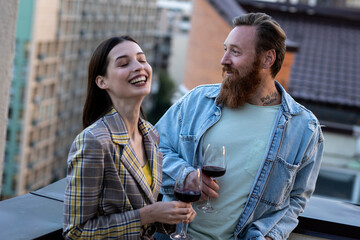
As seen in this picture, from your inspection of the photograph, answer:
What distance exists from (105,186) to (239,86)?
98 centimetres

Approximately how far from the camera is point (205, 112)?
2.85 m

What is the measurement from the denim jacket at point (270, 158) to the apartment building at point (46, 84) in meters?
43.9

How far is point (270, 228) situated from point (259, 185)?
8.3 inches

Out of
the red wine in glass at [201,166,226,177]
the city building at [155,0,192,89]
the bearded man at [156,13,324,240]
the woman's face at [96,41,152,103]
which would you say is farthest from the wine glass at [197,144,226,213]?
the city building at [155,0,192,89]

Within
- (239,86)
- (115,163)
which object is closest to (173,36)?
(239,86)

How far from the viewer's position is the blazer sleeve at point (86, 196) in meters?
2.04

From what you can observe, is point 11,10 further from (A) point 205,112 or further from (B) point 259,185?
(B) point 259,185

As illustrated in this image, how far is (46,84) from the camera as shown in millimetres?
49062

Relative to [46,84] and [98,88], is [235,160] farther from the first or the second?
[46,84]

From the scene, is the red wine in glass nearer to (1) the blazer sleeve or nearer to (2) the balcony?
(1) the blazer sleeve

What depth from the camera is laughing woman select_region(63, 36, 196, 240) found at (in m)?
2.06

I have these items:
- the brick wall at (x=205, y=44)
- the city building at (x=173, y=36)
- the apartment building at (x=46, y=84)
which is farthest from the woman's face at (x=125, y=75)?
the city building at (x=173, y=36)

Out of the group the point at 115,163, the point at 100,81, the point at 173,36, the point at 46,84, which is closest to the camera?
the point at 115,163

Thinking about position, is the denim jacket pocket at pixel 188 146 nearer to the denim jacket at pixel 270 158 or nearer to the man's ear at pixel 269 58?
the denim jacket at pixel 270 158
